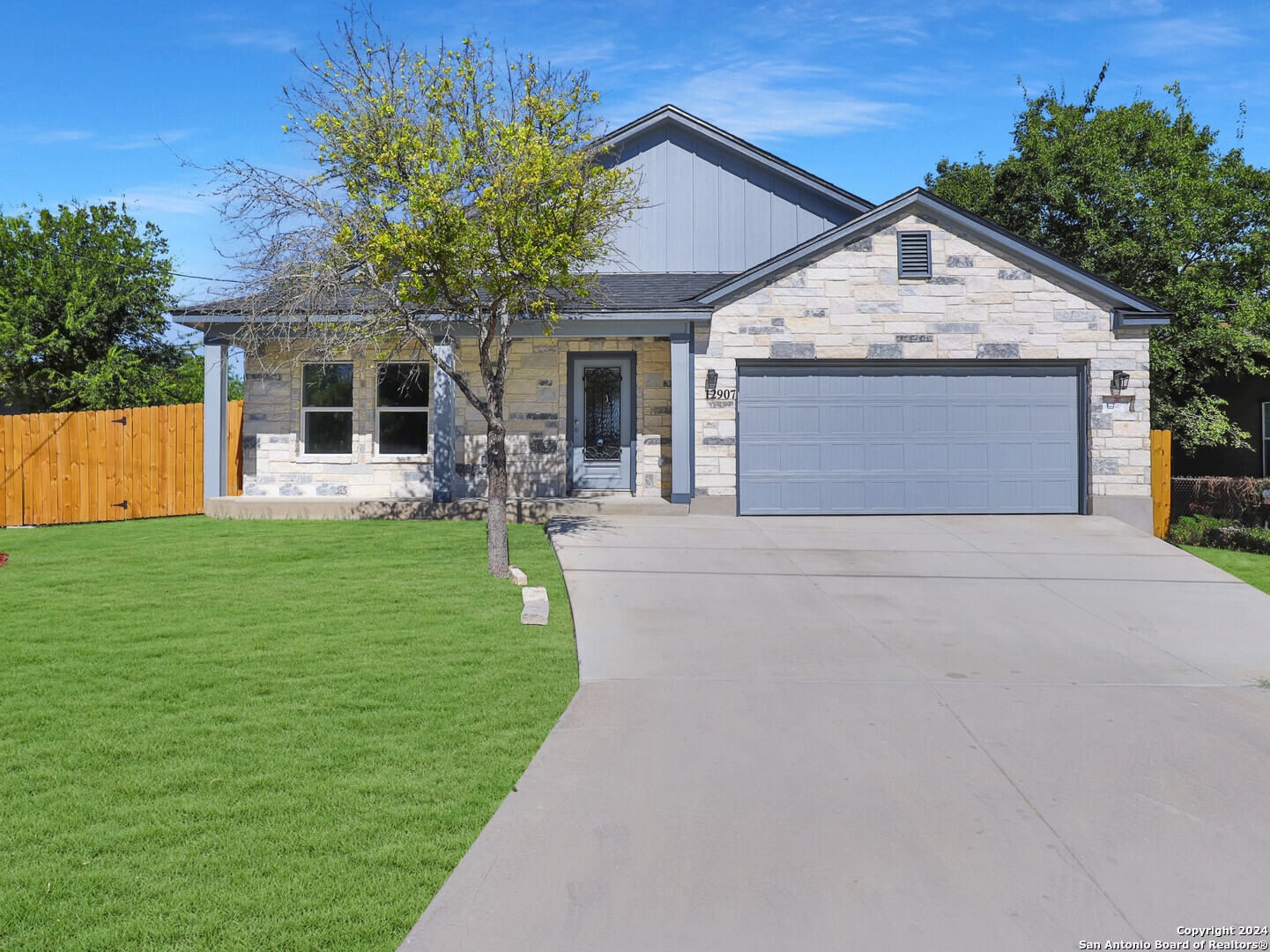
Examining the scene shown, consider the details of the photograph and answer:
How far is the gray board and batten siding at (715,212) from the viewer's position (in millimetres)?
16047

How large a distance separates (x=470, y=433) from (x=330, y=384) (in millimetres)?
2520

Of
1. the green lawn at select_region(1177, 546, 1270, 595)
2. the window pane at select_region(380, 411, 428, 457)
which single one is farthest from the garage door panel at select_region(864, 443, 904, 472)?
the window pane at select_region(380, 411, 428, 457)

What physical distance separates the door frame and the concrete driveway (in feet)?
20.9

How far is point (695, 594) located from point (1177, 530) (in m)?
10.2

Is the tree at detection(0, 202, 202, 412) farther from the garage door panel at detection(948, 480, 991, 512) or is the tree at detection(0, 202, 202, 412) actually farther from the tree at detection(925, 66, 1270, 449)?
the tree at detection(925, 66, 1270, 449)

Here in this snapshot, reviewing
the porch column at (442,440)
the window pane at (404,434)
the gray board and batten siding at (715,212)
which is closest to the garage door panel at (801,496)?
the gray board and batten siding at (715,212)

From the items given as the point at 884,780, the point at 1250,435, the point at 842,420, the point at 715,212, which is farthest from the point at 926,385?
the point at 884,780

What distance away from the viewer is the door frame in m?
15.0

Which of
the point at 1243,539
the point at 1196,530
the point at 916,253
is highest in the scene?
the point at 916,253

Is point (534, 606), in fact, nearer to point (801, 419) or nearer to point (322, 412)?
point (801, 419)

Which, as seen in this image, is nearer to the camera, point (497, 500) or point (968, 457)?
point (497, 500)

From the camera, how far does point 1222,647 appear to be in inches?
281

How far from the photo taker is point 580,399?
15133 millimetres

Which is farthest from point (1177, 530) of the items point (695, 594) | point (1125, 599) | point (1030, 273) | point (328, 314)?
point (328, 314)
